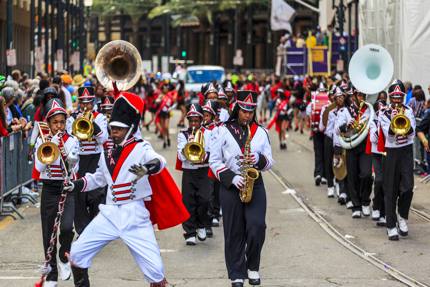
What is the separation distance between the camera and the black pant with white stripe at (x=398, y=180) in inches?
591

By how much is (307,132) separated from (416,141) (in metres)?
15.9

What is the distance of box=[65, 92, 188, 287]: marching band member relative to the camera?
9.57m

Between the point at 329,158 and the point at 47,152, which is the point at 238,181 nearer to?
the point at 47,152

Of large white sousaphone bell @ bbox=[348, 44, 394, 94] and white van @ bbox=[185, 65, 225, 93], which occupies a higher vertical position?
large white sousaphone bell @ bbox=[348, 44, 394, 94]

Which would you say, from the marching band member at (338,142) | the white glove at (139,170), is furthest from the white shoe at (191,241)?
the white glove at (139,170)

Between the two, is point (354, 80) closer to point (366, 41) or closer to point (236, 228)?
point (236, 228)

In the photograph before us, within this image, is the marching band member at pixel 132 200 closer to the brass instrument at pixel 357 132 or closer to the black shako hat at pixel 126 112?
the black shako hat at pixel 126 112

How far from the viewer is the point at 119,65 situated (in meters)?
13.1

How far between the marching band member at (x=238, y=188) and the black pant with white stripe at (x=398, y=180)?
13.6ft

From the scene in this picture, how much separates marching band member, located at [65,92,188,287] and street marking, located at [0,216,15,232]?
682 cm

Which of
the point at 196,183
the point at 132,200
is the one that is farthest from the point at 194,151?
the point at 132,200

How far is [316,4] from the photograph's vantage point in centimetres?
7300

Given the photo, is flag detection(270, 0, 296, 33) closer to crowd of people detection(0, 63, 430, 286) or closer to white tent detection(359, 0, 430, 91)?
white tent detection(359, 0, 430, 91)

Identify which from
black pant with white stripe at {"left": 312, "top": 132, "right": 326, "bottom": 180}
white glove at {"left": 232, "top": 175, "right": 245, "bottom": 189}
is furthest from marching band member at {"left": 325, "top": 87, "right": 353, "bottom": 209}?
white glove at {"left": 232, "top": 175, "right": 245, "bottom": 189}
